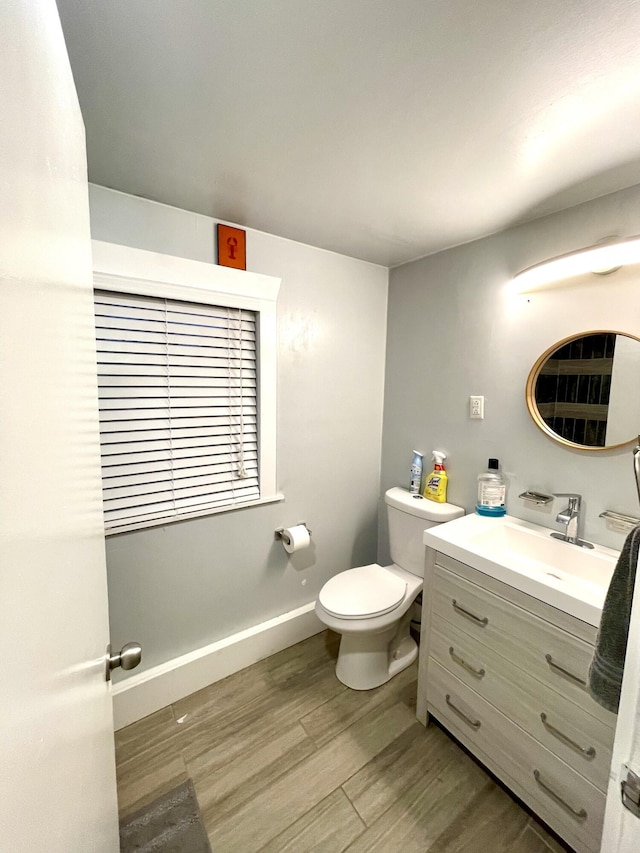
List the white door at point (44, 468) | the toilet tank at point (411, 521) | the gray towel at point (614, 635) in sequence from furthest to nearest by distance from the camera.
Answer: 1. the toilet tank at point (411, 521)
2. the gray towel at point (614, 635)
3. the white door at point (44, 468)

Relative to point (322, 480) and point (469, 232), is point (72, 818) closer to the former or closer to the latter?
point (322, 480)

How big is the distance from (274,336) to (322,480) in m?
0.83

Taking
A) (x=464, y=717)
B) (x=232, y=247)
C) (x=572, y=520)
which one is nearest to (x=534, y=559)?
(x=572, y=520)

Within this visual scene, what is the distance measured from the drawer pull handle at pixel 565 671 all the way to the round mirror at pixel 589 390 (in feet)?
2.49

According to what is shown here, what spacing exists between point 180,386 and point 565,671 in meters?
1.68

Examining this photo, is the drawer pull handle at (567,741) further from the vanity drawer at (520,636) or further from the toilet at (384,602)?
the toilet at (384,602)

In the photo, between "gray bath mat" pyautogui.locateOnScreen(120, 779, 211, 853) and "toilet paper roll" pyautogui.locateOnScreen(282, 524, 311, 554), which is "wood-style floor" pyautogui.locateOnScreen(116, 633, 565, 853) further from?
"toilet paper roll" pyautogui.locateOnScreen(282, 524, 311, 554)

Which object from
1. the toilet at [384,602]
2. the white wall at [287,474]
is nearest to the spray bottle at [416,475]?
the toilet at [384,602]

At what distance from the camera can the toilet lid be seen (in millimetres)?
1535

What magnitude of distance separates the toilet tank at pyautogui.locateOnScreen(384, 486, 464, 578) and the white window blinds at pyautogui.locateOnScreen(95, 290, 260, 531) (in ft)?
2.49

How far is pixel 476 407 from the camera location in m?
1.69

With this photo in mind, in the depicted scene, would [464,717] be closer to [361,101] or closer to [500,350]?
[500,350]

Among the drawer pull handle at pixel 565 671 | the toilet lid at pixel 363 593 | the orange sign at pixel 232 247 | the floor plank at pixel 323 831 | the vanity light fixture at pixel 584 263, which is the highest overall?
the orange sign at pixel 232 247

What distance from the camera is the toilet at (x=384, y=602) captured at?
1539 millimetres
